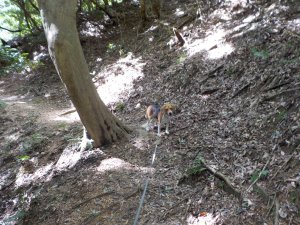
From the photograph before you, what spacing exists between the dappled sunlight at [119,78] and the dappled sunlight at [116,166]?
389cm

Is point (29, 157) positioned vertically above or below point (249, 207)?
above

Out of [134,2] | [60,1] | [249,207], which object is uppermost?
[134,2]

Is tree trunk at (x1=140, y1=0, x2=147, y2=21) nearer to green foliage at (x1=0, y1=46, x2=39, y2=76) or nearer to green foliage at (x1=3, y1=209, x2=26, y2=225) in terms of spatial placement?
green foliage at (x1=0, y1=46, x2=39, y2=76)

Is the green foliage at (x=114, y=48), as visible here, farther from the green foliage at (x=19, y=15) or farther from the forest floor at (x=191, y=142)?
the green foliage at (x=19, y=15)

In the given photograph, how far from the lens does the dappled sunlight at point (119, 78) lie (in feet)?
32.7

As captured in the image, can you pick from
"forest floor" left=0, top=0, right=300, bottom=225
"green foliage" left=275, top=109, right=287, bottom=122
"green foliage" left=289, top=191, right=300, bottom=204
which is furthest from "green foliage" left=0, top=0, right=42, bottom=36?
"green foliage" left=289, top=191, right=300, bottom=204

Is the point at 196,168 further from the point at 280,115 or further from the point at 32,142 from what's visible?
the point at 32,142

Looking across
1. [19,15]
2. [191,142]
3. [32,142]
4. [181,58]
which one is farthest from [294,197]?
[19,15]

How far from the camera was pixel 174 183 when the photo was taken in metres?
5.03

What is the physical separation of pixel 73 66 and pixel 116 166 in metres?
2.15

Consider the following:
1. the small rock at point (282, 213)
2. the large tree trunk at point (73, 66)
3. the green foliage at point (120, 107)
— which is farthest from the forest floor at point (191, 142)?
the large tree trunk at point (73, 66)

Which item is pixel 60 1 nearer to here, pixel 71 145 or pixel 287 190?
pixel 71 145

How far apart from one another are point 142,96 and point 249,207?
5.72 meters

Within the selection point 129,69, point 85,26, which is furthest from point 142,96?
point 85,26
